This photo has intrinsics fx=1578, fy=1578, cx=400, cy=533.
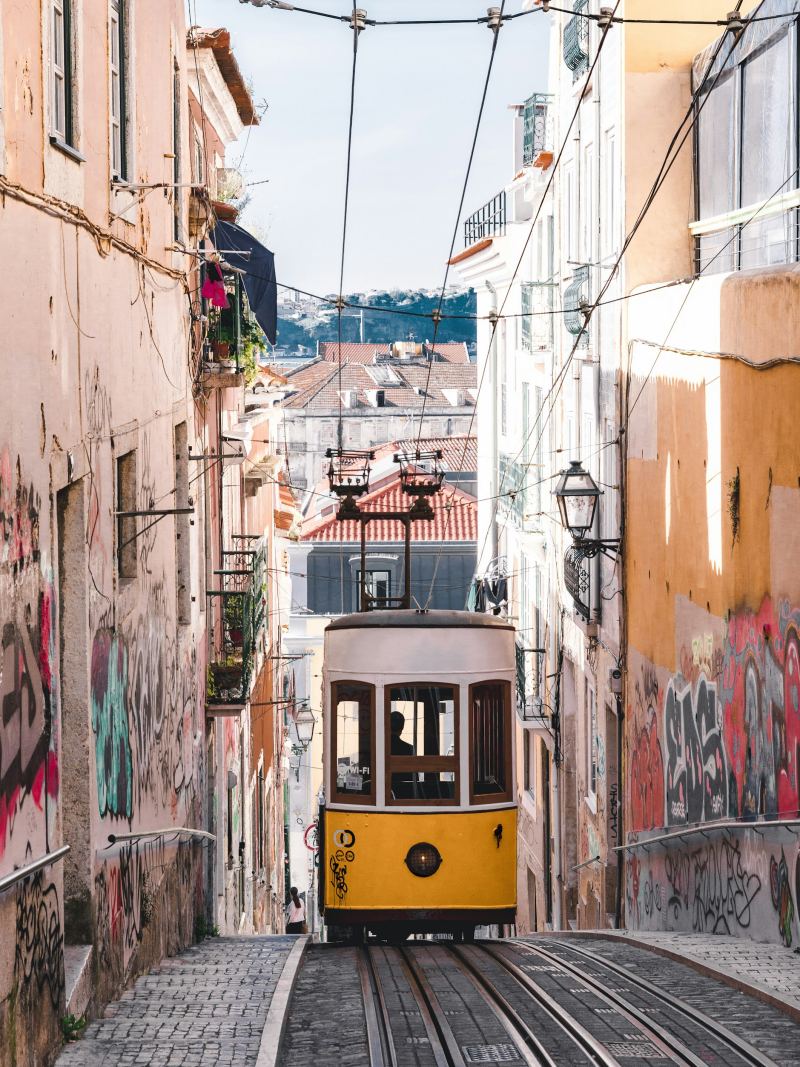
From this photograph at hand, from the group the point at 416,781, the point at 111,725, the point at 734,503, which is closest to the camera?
the point at 111,725

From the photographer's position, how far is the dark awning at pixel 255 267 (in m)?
16.8

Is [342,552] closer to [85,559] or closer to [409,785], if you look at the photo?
[409,785]

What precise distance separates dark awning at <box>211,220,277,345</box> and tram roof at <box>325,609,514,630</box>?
5.44 meters

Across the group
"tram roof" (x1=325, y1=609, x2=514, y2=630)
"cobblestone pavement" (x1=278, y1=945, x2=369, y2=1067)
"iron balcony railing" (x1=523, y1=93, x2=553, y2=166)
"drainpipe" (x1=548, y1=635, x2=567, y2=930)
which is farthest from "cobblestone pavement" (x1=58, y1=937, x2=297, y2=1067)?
"iron balcony railing" (x1=523, y1=93, x2=553, y2=166)

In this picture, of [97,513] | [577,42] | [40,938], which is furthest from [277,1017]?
[577,42]

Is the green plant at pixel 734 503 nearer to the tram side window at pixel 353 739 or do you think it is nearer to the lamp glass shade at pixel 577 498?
the tram side window at pixel 353 739

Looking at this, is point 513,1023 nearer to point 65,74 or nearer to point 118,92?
point 65,74

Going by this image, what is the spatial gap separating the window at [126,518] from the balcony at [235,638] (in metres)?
4.71

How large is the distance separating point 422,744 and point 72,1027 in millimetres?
5120

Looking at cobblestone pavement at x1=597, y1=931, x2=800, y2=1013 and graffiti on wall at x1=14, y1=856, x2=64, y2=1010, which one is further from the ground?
graffiti on wall at x1=14, y1=856, x2=64, y2=1010

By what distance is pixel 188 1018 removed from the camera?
7.83 meters

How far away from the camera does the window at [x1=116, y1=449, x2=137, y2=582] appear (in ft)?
33.2

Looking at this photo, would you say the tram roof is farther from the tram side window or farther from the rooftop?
the rooftop

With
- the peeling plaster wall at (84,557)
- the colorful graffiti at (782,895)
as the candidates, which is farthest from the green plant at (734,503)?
the peeling plaster wall at (84,557)
